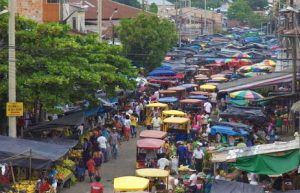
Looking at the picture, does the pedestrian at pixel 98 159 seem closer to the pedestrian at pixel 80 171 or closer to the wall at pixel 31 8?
the pedestrian at pixel 80 171

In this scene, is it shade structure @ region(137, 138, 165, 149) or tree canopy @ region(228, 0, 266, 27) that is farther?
tree canopy @ region(228, 0, 266, 27)

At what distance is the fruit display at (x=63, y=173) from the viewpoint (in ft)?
76.4

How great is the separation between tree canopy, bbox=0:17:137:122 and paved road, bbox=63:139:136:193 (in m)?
2.61

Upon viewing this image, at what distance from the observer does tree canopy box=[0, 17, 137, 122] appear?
25.6 meters

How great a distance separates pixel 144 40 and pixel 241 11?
115723mm

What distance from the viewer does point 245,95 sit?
36.5 metres

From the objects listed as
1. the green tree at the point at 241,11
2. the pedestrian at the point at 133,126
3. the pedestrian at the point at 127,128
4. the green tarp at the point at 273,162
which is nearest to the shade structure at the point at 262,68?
the pedestrian at the point at 133,126

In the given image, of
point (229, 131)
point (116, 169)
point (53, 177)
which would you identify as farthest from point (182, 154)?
point (53, 177)

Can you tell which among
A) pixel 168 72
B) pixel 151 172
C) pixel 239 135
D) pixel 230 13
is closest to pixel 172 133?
pixel 239 135

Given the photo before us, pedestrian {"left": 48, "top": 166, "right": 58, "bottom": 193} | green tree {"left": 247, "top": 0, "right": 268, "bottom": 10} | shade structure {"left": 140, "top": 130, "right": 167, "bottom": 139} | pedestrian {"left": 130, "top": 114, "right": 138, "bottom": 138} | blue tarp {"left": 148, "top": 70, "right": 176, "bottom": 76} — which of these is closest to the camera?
pedestrian {"left": 48, "top": 166, "right": 58, "bottom": 193}

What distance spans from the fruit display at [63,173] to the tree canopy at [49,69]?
268 cm

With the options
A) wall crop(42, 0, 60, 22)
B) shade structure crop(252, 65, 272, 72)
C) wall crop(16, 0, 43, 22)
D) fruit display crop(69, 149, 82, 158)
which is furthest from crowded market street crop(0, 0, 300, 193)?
shade structure crop(252, 65, 272, 72)

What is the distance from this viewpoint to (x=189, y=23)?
149 meters

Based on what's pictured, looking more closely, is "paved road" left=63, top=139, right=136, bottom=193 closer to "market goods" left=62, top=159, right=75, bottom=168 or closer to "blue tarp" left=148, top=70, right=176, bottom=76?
"market goods" left=62, top=159, right=75, bottom=168
